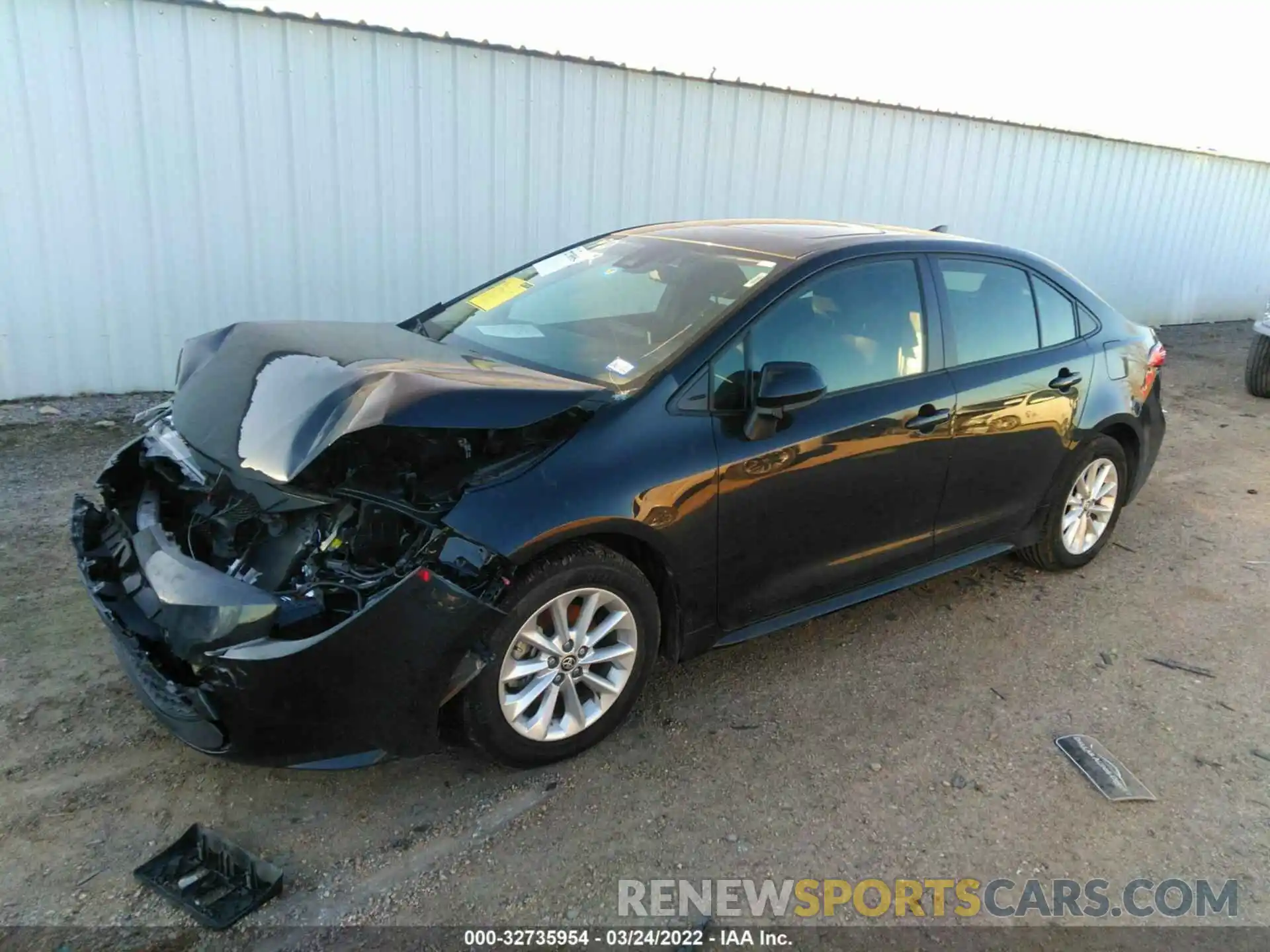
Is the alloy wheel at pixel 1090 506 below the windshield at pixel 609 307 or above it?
below

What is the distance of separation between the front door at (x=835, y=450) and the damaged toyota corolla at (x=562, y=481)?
12 mm

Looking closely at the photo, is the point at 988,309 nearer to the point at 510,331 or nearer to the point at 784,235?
the point at 784,235

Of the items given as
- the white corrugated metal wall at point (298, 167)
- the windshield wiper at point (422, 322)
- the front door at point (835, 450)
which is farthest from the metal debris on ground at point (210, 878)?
the white corrugated metal wall at point (298, 167)

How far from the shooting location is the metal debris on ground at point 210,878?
2338 mm

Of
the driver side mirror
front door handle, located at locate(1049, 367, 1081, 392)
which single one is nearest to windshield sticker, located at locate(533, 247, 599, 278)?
the driver side mirror

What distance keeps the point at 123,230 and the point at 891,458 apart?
5.80m

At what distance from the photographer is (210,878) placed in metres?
2.44

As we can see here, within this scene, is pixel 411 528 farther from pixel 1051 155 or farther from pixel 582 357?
pixel 1051 155

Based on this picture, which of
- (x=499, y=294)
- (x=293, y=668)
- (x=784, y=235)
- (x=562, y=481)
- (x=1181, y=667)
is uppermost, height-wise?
(x=784, y=235)

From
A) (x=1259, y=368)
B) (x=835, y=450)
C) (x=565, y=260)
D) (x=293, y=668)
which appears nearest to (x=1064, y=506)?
(x=835, y=450)

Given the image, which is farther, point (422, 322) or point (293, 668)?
point (422, 322)

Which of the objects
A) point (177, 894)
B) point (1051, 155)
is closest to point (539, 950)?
point (177, 894)

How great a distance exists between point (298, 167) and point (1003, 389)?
5.47 meters

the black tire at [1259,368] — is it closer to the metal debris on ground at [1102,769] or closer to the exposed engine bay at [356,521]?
the metal debris on ground at [1102,769]
